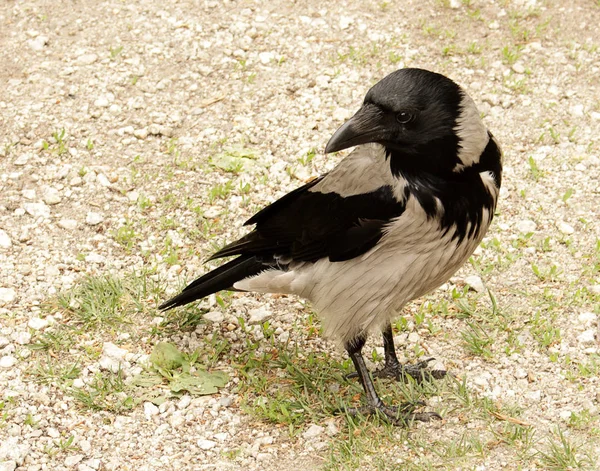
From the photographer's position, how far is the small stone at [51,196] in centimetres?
566

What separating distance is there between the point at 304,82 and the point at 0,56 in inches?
94.5

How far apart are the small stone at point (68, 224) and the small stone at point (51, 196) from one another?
7.3 inches

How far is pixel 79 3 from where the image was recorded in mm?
7215

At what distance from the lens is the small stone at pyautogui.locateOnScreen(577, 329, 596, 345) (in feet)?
15.5

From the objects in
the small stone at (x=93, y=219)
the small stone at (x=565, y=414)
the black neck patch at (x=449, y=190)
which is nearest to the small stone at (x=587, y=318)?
the small stone at (x=565, y=414)

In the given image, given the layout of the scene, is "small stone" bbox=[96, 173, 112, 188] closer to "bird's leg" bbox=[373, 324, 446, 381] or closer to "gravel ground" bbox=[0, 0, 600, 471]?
"gravel ground" bbox=[0, 0, 600, 471]

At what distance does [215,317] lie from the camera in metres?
5.05

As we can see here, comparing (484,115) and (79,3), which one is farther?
(79,3)

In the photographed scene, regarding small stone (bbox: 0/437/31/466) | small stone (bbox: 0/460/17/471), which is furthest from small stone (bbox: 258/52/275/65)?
small stone (bbox: 0/460/17/471)

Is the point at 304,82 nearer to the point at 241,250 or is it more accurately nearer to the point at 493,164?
the point at 241,250

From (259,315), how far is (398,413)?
44.3 inches

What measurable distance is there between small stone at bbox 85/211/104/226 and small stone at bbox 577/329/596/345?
3.04 metres

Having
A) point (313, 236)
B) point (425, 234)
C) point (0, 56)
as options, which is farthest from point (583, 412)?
point (0, 56)

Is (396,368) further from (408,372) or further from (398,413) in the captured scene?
(398,413)
